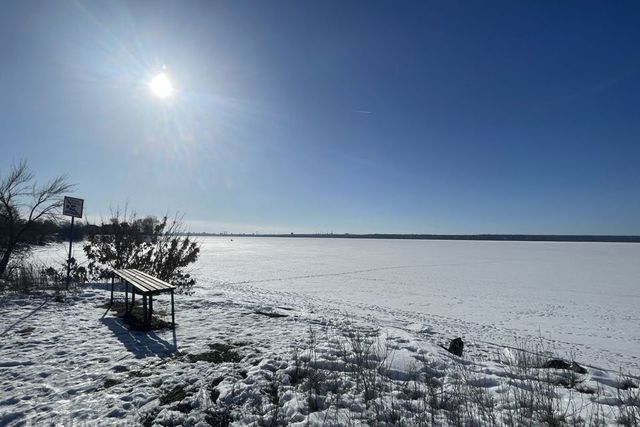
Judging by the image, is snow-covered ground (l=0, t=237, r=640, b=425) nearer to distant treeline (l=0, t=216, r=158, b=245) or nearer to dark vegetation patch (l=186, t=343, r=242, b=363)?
dark vegetation patch (l=186, t=343, r=242, b=363)

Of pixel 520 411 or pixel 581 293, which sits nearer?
pixel 520 411

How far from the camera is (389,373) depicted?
4.19 metres

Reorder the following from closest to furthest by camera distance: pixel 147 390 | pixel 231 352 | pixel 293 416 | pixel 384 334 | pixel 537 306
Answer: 1. pixel 293 416
2. pixel 147 390
3. pixel 231 352
4. pixel 384 334
5. pixel 537 306

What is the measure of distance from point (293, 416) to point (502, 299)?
12.3 metres

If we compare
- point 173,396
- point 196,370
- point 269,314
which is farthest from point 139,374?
point 269,314

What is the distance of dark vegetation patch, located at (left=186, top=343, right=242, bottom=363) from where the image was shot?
4.39 meters

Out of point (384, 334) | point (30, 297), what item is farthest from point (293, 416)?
point (30, 297)

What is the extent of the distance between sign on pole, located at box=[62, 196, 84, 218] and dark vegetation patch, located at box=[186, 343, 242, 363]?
6812 millimetres

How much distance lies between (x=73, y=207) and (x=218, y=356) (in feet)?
24.1

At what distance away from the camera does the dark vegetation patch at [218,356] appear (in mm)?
4387

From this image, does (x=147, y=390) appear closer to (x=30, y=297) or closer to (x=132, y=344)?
(x=132, y=344)

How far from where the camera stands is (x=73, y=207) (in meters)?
8.90

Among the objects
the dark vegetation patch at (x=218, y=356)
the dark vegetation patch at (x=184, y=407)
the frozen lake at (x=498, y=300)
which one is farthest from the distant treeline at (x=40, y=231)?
the dark vegetation patch at (x=184, y=407)

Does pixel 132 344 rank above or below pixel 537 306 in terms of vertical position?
above
